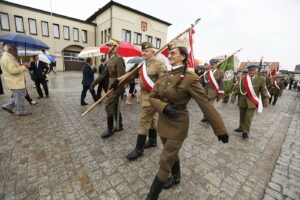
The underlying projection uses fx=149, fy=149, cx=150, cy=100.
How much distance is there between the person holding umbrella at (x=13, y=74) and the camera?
416cm

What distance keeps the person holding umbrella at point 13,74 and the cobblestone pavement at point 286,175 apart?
632cm

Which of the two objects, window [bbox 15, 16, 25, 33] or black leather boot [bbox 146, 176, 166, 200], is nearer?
black leather boot [bbox 146, 176, 166, 200]

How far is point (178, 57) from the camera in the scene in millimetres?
1812

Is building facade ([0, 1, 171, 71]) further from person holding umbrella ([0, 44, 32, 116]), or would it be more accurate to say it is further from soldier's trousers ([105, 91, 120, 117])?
soldier's trousers ([105, 91, 120, 117])

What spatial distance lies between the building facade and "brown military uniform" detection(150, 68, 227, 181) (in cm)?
2349

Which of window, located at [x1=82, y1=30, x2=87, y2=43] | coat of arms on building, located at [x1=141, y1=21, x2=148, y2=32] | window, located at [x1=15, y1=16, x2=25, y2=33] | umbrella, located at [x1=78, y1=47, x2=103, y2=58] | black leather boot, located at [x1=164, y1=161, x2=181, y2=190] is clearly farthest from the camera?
window, located at [x1=82, y1=30, x2=87, y2=43]

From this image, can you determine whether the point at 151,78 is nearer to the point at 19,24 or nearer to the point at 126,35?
the point at 126,35

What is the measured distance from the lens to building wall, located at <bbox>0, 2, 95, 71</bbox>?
20.0 metres

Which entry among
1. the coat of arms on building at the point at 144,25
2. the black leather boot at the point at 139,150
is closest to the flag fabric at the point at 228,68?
the black leather boot at the point at 139,150

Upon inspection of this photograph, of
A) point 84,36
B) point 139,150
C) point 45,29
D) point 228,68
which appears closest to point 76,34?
point 84,36

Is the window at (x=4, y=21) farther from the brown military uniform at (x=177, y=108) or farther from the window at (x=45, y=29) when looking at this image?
the brown military uniform at (x=177, y=108)

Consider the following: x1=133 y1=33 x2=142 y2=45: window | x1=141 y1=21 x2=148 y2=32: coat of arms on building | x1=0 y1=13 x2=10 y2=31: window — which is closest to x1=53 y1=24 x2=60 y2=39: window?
x1=0 y1=13 x2=10 y2=31: window

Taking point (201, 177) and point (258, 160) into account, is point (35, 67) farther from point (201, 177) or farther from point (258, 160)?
point (258, 160)

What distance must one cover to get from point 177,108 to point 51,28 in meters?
28.0
